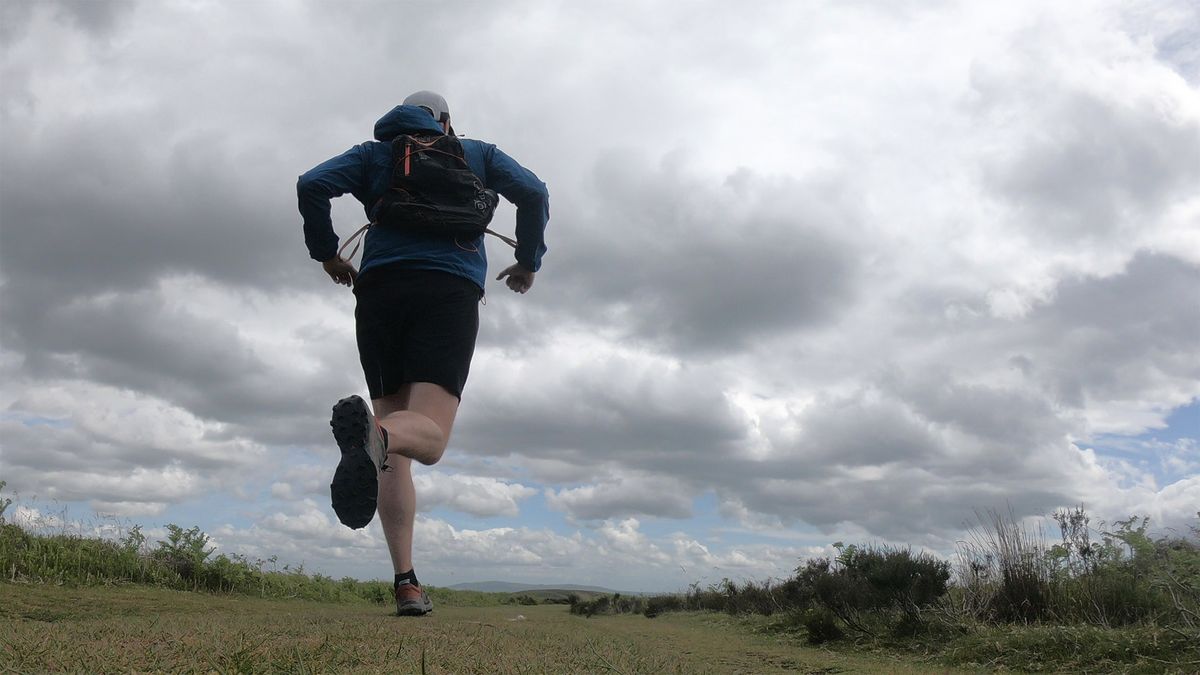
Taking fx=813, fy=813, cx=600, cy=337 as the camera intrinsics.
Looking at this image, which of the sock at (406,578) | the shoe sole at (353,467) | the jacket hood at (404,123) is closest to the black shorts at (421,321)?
the jacket hood at (404,123)

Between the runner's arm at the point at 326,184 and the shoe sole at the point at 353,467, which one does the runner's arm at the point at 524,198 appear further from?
the shoe sole at the point at 353,467

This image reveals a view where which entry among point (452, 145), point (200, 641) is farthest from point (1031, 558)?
point (200, 641)

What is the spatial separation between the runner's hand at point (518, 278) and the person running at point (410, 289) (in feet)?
0.26

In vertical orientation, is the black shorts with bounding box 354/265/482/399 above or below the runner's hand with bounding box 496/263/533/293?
below

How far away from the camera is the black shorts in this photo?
4211mm

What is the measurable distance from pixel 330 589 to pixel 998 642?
23.4 feet

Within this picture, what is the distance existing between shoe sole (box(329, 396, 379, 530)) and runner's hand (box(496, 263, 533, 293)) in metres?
1.97

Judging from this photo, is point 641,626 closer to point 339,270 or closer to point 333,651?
point 339,270

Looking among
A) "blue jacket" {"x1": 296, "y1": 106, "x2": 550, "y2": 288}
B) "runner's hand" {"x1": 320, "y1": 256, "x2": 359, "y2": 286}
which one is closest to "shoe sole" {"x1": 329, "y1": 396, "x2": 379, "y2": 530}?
"blue jacket" {"x1": 296, "y1": 106, "x2": 550, "y2": 288}

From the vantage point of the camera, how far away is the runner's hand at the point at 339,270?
4922 millimetres

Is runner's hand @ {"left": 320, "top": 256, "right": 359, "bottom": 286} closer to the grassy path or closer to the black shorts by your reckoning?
the black shorts

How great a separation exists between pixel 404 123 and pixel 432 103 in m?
0.40

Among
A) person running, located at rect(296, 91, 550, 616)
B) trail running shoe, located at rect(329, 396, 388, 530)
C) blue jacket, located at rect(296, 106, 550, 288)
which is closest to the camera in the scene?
trail running shoe, located at rect(329, 396, 388, 530)

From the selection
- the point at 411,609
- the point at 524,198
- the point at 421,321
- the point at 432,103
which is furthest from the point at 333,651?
the point at 432,103
